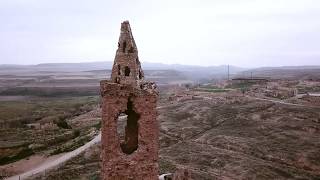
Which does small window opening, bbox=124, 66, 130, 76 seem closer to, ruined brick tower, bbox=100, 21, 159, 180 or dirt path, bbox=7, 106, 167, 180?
ruined brick tower, bbox=100, 21, 159, 180

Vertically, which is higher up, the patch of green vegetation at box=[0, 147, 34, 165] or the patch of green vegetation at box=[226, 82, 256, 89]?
the patch of green vegetation at box=[226, 82, 256, 89]

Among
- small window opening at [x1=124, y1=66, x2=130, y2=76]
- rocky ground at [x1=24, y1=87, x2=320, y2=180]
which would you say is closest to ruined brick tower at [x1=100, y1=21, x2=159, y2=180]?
small window opening at [x1=124, y1=66, x2=130, y2=76]

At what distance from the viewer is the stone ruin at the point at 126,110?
1753 cm

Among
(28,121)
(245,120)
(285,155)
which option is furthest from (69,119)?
(285,155)

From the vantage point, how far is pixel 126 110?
1817cm

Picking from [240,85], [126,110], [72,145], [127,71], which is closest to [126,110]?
[126,110]

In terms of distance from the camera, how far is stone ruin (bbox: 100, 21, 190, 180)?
17.5 metres

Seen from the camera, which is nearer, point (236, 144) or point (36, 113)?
point (236, 144)

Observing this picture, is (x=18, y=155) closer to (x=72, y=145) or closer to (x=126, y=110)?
(x=72, y=145)

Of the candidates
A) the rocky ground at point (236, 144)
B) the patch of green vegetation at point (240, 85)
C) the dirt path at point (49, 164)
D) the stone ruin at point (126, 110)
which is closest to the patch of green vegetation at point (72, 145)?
the dirt path at point (49, 164)

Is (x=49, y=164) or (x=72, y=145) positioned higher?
(x=72, y=145)

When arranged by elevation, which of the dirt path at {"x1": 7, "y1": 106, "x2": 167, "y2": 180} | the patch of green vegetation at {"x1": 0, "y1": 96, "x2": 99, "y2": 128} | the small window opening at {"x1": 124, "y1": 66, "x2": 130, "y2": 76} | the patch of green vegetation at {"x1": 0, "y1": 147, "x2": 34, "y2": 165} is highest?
the small window opening at {"x1": 124, "y1": 66, "x2": 130, "y2": 76}

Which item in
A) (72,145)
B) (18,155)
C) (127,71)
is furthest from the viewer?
(72,145)

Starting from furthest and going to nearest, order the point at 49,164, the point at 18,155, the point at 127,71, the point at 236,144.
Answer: the point at 18,155, the point at 236,144, the point at 49,164, the point at 127,71
